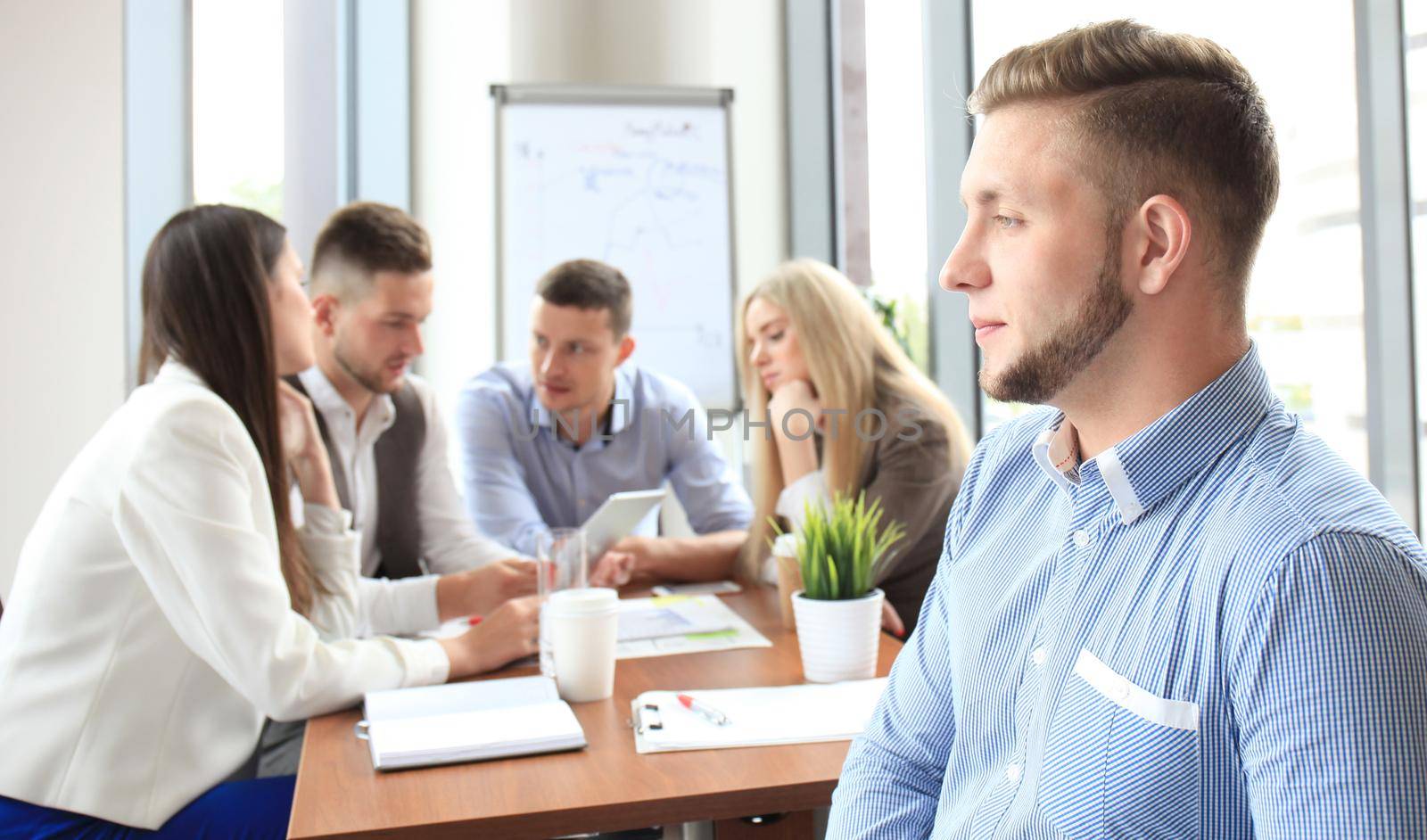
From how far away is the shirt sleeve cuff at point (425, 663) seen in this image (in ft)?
5.30

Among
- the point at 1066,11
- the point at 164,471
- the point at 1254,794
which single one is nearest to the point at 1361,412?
the point at 1066,11

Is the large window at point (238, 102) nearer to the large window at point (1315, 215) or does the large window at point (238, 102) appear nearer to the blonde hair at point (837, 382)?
the blonde hair at point (837, 382)

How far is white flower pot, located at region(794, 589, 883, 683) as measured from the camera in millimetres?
1602

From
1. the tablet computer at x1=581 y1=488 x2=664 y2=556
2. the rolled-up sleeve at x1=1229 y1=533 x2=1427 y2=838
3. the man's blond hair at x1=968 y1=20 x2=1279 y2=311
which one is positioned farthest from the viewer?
the tablet computer at x1=581 y1=488 x2=664 y2=556

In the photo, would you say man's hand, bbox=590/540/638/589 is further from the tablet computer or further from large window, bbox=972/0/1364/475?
large window, bbox=972/0/1364/475

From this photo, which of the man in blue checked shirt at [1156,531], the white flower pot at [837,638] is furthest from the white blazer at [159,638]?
the man in blue checked shirt at [1156,531]

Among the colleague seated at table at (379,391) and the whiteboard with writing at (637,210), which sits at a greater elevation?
the whiteboard with writing at (637,210)

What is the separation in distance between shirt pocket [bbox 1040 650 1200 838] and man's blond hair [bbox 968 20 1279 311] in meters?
0.36

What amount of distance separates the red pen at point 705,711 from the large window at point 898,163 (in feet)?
7.99

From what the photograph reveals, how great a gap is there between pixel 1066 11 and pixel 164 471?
257 cm

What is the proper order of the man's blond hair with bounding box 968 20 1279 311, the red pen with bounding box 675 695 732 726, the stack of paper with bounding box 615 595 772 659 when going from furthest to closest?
the stack of paper with bounding box 615 595 772 659 → the red pen with bounding box 675 695 732 726 → the man's blond hair with bounding box 968 20 1279 311

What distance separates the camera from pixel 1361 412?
8.05 ft

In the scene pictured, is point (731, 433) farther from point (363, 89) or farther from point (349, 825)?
point (349, 825)

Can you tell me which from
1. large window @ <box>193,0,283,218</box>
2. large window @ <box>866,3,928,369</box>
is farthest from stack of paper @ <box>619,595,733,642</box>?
large window @ <box>193,0,283,218</box>
